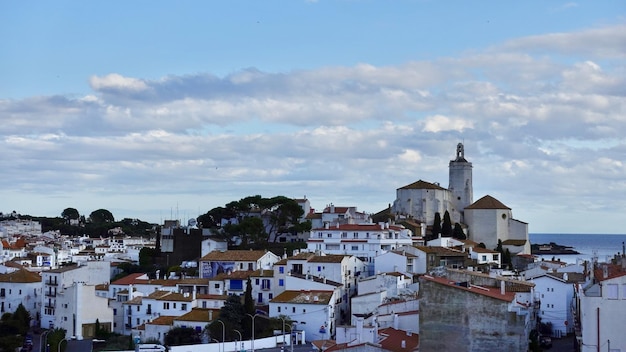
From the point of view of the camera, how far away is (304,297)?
5178 cm

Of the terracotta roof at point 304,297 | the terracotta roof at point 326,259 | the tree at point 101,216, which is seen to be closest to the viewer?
the terracotta roof at point 304,297

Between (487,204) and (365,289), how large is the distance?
34.4 m

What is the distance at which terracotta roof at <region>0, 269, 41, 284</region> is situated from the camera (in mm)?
64750

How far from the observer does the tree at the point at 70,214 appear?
17725 centimetres

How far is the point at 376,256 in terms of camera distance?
62156 millimetres

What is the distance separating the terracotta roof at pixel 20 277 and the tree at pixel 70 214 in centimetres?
11280

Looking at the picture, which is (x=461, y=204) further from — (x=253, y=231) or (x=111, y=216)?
(x=111, y=216)

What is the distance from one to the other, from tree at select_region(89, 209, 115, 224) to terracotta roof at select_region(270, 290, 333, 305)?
11890 centimetres

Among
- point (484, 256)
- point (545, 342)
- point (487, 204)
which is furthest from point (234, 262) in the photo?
point (487, 204)

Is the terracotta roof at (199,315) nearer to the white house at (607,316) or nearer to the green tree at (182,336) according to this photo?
the green tree at (182,336)

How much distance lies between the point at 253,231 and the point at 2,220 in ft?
401

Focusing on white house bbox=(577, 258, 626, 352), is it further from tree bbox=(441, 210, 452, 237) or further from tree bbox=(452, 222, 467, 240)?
tree bbox=(452, 222, 467, 240)

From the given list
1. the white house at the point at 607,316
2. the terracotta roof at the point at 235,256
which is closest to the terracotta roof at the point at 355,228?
the terracotta roof at the point at 235,256

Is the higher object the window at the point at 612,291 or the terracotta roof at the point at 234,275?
the window at the point at 612,291
